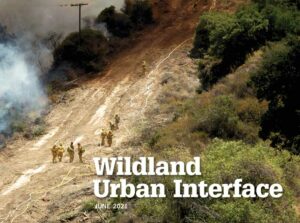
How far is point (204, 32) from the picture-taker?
3606 centimetres

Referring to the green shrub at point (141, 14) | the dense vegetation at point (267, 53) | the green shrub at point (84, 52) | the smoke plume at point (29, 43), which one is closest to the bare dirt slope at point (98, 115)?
the green shrub at point (141, 14)

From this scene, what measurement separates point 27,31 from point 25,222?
85.8 ft

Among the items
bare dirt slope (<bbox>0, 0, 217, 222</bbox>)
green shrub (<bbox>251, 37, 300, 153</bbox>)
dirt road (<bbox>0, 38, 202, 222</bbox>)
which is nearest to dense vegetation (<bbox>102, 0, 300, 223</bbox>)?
green shrub (<bbox>251, 37, 300, 153</bbox>)

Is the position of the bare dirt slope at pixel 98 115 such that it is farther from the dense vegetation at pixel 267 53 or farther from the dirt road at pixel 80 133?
the dense vegetation at pixel 267 53

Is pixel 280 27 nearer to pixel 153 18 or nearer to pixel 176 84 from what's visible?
pixel 176 84

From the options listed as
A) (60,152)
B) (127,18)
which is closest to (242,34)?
(60,152)

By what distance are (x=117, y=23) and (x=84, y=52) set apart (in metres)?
5.56

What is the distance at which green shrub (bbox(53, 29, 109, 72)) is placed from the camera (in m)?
40.1

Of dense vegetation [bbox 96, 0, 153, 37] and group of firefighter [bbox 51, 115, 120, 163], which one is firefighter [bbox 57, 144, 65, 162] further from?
dense vegetation [bbox 96, 0, 153, 37]

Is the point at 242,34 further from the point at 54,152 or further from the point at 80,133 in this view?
the point at 54,152

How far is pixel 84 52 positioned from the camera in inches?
1582

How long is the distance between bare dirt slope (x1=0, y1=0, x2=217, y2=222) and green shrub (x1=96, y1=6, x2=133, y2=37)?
56.7 inches

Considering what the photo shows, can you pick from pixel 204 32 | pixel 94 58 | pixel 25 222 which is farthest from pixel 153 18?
pixel 25 222

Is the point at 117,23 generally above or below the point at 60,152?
above
